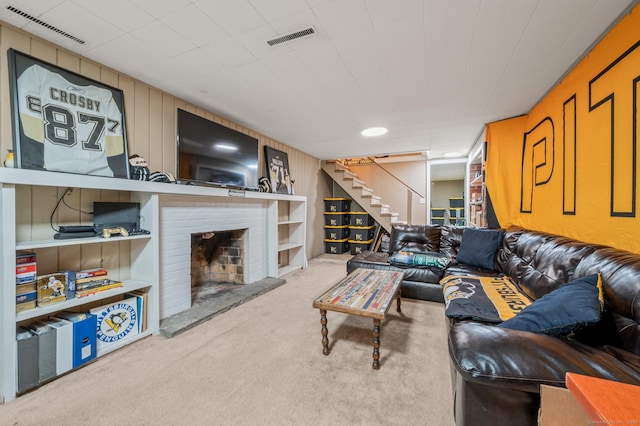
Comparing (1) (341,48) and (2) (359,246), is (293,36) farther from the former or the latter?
(2) (359,246)

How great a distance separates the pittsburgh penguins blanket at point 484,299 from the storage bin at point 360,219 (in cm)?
365

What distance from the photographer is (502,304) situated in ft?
6.09

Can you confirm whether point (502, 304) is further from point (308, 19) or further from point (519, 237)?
point (308, 19)

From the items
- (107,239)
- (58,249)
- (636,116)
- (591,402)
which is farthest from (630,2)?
(58,249)

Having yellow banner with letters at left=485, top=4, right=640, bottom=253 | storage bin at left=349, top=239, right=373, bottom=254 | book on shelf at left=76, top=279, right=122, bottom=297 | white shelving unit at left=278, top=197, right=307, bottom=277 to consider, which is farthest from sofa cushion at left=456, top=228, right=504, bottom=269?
book on shelf at left=76, top=279, right=122, bottom=297

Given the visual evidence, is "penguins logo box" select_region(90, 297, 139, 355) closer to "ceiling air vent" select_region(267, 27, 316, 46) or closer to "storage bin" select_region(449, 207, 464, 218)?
"ceiling air vent" select_region(267, 27, 316, 46)

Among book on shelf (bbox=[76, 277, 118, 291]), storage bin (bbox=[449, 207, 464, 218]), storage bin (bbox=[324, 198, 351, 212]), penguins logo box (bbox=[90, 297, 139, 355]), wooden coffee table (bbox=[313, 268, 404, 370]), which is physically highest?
storage bin (bbox=[324, 198, 351, 212])

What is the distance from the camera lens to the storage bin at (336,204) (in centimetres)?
622

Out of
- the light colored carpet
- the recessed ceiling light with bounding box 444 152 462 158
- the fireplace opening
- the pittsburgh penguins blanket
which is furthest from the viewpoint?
the recessed ceiling light with bounding box 444 152 462 158

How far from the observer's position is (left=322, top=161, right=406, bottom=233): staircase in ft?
20.2

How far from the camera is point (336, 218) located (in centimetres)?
628

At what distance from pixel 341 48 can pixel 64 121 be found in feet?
7.17

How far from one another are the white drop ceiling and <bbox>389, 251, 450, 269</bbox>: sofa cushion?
1850mm

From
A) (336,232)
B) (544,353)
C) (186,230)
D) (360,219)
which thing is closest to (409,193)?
(360,219)
